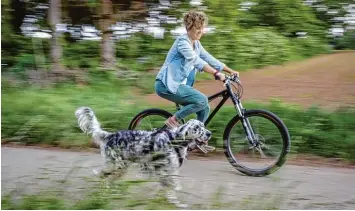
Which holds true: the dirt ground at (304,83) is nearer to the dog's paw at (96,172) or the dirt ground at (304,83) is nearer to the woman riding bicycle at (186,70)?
the woman riding bicycle at (186,70)

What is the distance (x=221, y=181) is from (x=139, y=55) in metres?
7.27

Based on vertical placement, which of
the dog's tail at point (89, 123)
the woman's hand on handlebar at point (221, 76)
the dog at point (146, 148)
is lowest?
the dog at point (146, 148)

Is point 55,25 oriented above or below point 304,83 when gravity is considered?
above

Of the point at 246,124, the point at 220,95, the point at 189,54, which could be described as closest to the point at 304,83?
the point at 220,95

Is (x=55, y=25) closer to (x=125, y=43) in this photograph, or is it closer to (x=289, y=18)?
(x=125, y=43)

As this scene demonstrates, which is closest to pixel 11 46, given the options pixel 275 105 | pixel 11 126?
pixel 11 126

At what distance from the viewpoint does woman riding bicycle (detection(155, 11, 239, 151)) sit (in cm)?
641

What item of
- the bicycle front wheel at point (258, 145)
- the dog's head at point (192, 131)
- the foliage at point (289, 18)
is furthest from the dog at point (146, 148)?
the foliage at point (289, 18)

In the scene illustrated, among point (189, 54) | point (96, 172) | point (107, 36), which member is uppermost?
point (189, 54)

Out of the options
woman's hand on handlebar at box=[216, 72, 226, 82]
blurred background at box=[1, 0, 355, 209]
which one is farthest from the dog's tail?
blurred background at box=[1, 0, 355, 209]

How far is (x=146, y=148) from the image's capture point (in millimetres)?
5527

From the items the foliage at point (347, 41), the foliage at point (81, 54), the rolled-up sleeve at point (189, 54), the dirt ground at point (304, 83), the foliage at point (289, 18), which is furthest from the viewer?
the foliage at point (289, 18)

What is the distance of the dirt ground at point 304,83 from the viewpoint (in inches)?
387

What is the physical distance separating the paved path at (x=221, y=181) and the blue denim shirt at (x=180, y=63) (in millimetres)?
1043
